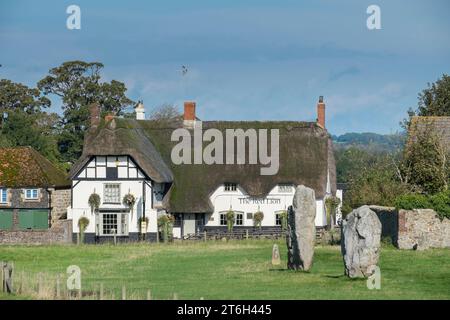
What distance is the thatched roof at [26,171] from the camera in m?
75.5

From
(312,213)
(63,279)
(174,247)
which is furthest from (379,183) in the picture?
(63,279)

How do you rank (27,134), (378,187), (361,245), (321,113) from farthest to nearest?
(27,134), (321,113), (378,187), (361,245)

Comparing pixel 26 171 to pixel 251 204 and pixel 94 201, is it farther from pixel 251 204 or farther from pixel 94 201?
pixel 251 204

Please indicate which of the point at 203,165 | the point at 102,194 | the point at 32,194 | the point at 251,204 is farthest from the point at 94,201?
the point at 251,204

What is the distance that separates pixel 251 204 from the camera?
250ft

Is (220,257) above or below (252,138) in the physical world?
below

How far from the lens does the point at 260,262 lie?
46031 millimetres

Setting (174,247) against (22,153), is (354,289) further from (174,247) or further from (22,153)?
(22,153)

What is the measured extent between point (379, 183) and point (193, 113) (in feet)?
64.4

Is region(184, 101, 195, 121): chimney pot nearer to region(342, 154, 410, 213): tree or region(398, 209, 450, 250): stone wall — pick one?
region(342, 154, 410, 213): tree

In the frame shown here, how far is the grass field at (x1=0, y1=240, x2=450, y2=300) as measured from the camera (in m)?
34.5

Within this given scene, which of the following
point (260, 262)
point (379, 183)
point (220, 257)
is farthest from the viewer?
point (379, 183)

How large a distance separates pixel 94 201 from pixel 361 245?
35.4 metres

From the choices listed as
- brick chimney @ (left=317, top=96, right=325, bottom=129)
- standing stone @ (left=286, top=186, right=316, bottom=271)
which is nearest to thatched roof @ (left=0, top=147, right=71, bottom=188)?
brick chimney @ (left=317, top=96, right=325, bottom=129)
